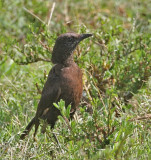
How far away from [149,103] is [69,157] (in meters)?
1.19

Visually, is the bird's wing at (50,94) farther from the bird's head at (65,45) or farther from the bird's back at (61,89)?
the bird's head at (65,45)

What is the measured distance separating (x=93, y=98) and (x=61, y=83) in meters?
0.68

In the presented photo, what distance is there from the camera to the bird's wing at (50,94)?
407 centimetres

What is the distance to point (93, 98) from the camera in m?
3.46

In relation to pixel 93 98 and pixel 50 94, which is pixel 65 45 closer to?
pixel 50 94

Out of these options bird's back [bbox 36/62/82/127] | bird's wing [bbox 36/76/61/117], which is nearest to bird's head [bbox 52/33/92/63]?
bird's back [bbox 36/62/82/127]

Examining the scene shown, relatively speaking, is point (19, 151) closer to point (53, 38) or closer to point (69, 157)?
point (69, 157)

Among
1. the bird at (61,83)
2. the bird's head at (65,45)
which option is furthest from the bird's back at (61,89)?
the bird's head at (65,45)

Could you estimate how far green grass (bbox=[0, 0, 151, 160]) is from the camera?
136 inches

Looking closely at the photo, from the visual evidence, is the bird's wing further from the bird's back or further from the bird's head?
the bird's head

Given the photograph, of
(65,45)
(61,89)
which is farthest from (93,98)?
(65,45)

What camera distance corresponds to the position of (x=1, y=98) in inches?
195

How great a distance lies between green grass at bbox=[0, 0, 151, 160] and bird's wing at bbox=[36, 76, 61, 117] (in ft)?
0.92

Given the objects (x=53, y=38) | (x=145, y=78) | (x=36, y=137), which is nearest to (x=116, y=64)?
(x=145, y=78)
